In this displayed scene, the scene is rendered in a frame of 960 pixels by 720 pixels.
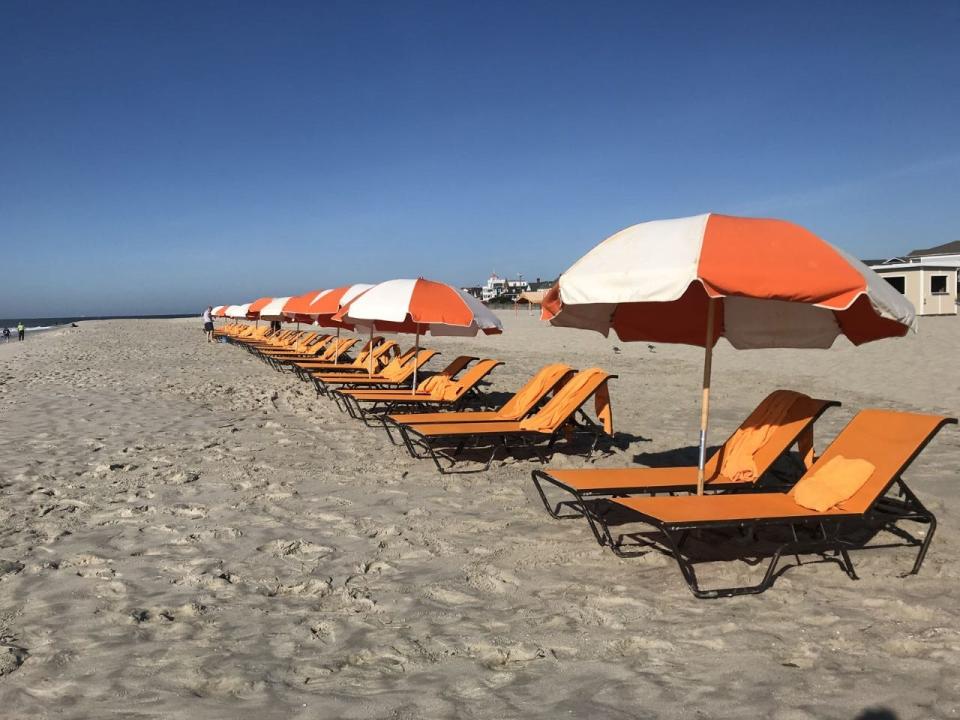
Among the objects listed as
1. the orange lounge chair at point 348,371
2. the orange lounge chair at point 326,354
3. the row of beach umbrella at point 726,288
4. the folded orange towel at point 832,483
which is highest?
the row of beach umbrella at point 726,288

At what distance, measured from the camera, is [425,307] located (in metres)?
8.34

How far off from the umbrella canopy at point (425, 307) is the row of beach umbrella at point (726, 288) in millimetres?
2730

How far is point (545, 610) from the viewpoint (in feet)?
11.2

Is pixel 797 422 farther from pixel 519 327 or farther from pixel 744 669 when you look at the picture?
pixel 519 327

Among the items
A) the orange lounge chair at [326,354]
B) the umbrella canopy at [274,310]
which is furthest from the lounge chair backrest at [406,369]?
the umbrella canopy at [274,310]

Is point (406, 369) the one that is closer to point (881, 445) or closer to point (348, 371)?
point (348, 371)

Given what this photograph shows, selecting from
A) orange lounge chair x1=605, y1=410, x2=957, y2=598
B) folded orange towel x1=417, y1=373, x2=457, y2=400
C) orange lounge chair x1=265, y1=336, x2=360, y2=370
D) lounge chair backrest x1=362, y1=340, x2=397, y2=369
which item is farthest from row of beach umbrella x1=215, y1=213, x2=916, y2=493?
orange lounge chair x1=265, y1=336, x2=360, y2=370

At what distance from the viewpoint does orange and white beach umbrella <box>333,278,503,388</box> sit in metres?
8.24

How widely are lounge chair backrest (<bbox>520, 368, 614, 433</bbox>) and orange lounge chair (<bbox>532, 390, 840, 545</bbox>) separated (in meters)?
1.44

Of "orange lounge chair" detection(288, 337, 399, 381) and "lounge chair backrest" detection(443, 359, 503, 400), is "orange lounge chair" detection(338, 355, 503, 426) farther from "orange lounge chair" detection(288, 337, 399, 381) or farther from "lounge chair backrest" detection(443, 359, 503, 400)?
"orange lounge chair" detection(288, 337, 399, 381)

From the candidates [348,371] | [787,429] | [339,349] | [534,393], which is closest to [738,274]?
[787,429]

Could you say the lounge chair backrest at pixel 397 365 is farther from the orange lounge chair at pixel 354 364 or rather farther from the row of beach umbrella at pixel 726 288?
the row of beach umbrella at pixel 726 288

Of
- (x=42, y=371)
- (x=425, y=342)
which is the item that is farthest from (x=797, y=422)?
(x=425, y=342)

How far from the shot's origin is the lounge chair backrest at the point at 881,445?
12.8 feet
